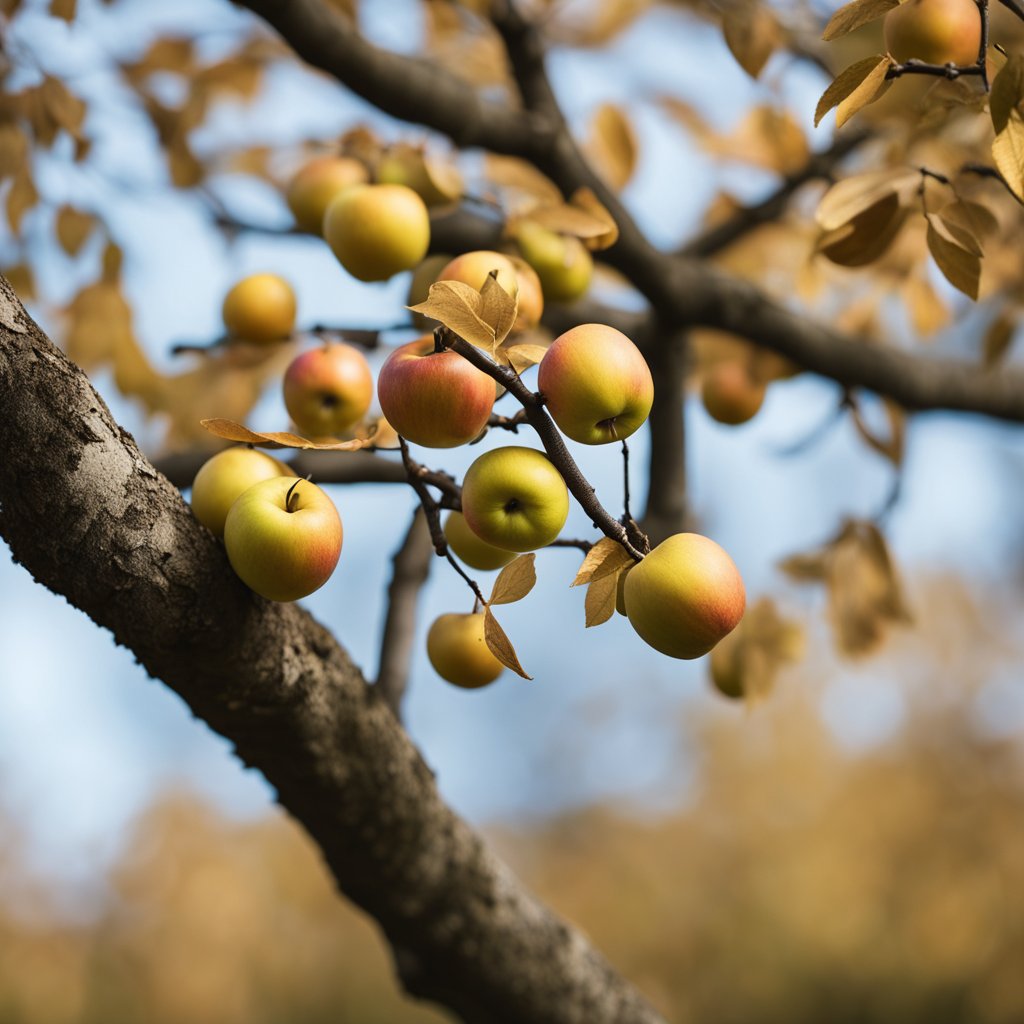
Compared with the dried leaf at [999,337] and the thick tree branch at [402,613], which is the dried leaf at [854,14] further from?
the dried leaf at [999,337]

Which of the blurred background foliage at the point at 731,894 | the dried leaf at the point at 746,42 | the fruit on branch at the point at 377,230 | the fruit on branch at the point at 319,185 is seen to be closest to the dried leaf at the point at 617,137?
the dried leaf at the point at 746,42

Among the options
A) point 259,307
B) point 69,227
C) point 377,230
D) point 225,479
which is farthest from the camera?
point 69,227

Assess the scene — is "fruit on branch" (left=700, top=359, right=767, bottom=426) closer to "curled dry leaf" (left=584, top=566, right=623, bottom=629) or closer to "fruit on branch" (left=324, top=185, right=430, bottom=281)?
"fruit on branch" (left=324, top=185, right=430, bottom=281)

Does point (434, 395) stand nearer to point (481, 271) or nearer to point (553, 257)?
point (481, 271)

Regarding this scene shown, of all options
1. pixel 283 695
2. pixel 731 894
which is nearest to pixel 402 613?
pixel 283 695

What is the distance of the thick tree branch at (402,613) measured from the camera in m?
1.10

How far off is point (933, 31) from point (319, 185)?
56cm

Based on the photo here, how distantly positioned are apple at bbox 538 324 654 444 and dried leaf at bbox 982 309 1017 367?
100cm

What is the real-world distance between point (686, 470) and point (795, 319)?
0.26m

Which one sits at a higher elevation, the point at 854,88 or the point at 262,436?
the point at 854,88

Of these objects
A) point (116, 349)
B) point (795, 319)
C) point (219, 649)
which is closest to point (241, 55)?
point (116, 349)

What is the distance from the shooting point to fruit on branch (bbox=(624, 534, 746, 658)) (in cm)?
54

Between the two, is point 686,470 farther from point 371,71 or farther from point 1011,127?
point 1011,127

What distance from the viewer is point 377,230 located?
82cm
